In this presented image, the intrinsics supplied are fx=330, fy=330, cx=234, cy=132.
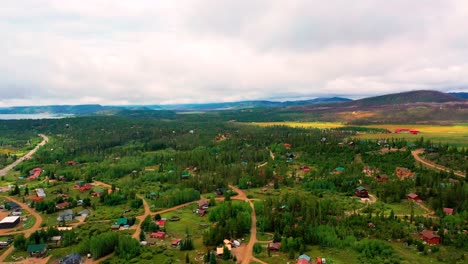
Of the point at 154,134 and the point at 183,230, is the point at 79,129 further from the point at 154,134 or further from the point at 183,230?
the point at 183,230

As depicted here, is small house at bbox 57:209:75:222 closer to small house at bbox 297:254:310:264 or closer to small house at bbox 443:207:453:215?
small house at bbox 297:254:310:264

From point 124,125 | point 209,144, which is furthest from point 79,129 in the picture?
point 209,144

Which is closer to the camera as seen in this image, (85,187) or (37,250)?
(37,250)

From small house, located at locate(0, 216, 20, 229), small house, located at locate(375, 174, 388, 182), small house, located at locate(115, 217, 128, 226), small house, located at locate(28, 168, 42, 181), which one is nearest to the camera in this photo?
small house, located at locate(115, 217, 128, 226)

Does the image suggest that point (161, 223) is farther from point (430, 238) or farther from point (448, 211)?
point (448, 211)

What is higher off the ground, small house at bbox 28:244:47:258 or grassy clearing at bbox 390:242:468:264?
grassy clearing at bbox 390:242:468:264

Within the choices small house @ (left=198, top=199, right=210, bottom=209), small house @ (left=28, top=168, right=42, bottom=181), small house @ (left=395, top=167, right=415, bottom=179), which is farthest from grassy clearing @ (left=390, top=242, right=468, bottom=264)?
small house @ (left=28, top=168, right=42, bottom=181)

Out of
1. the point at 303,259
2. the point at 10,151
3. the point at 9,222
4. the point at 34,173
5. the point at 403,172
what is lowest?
the point at 34,173

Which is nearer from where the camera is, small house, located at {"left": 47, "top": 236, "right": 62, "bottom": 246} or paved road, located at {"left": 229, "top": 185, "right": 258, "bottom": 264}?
paved road, located at {"left": 229, "top": 185, "right": 258, "bottom": 264}

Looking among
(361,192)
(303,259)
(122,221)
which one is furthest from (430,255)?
(122,221)
